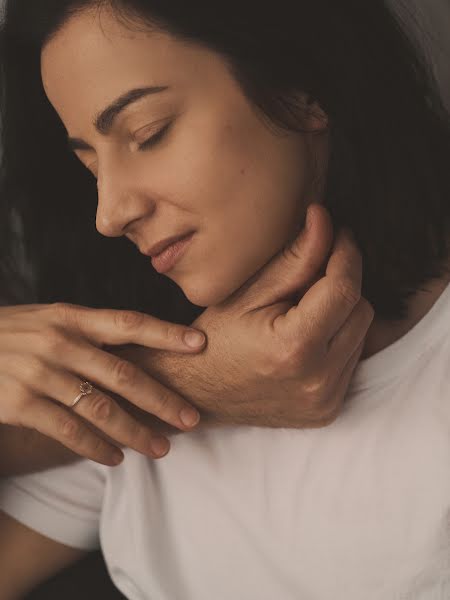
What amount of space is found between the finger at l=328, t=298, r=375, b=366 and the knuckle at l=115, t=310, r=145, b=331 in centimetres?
27

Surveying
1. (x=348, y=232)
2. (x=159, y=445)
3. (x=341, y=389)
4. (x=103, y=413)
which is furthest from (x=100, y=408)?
(x=348, y=232)

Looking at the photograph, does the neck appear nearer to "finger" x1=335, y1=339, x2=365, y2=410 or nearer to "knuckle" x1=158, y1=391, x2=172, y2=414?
"finger" x1=335, y1=339, x2=365, y2=410

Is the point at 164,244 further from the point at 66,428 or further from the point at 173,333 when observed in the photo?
the point at 66,428

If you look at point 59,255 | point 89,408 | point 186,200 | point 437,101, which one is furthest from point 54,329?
point 437,101

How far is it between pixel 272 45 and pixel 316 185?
21 centimetres

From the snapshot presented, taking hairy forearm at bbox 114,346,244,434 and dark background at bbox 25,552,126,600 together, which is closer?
hairy forearm at bbox 114,346,244,434

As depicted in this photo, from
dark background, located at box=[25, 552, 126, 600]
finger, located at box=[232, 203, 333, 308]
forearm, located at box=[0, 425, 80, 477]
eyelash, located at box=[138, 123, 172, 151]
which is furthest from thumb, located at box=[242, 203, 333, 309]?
dark background, located at box=[25, 552, 126, 600]

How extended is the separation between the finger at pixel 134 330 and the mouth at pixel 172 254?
3.0 inches

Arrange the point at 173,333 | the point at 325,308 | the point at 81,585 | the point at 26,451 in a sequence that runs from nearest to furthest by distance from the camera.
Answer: the point at 325,308 → the point at 173,333 → the point at 26,451 → the point at 81,585

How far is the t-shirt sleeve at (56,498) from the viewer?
1.29 metres

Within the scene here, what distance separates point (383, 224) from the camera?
1.09 meters

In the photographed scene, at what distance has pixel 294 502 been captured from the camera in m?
1.10

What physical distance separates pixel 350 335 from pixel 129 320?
31 centimetres

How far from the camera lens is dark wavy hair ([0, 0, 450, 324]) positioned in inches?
38.5
